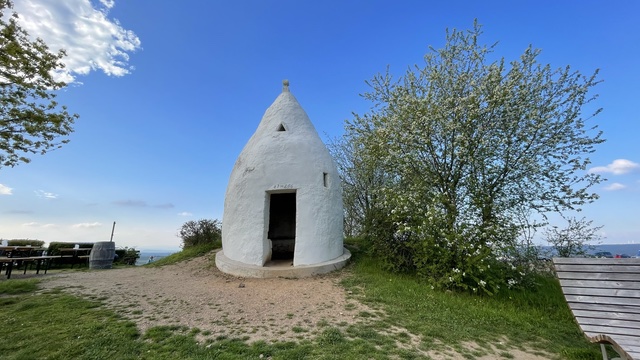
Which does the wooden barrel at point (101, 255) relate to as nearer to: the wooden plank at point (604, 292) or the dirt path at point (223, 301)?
the dirt path at point (223, 301)

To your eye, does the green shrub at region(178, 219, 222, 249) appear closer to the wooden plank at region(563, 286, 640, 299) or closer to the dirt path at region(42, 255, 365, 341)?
the dirt path at region(42, 255, 365, 341)

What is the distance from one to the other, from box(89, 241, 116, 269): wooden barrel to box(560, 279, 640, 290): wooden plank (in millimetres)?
14853

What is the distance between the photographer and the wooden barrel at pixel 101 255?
Answer: 1197 centimetres

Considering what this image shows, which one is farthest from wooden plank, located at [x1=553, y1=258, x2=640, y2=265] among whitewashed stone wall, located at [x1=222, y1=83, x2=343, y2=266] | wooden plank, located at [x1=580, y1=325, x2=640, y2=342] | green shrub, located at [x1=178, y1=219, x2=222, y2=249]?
green shrub, located at [x1=178, y1=219, x2=222, y2=249]

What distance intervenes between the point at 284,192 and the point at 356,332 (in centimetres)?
526

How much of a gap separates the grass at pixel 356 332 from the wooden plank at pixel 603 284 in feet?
3.43

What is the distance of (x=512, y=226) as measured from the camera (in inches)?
303

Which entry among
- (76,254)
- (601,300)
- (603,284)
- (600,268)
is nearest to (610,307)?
(601,300)

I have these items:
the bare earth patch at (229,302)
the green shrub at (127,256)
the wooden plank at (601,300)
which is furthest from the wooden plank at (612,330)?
the green shrub at (127,256)

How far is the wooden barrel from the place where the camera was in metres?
12.0

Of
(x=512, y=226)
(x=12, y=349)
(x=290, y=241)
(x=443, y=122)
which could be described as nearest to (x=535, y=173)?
(x=512, y=226)

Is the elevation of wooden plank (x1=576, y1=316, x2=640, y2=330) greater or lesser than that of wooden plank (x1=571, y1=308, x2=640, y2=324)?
lesser

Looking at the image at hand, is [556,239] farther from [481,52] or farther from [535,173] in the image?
[481,52]

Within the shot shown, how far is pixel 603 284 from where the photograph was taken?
4125 millimetres
